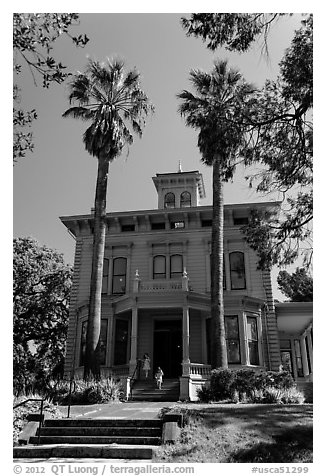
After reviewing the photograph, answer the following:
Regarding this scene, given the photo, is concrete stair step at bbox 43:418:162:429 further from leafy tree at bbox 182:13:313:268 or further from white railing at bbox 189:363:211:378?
white railing at bbox 189:363:211:378

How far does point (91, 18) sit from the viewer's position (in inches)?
259

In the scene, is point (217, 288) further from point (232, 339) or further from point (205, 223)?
point (205, 223)

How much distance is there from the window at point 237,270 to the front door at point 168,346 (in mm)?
3011

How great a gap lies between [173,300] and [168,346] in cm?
236

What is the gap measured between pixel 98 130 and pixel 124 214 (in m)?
4.59

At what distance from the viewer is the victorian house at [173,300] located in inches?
703

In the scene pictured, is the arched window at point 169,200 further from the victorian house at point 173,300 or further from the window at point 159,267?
the window at point 159,267

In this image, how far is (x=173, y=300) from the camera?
17.6 m

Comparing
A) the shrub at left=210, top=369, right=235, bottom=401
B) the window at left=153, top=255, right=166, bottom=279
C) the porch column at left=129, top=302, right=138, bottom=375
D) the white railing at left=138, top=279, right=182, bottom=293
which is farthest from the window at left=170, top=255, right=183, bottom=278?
the shrub at left=210, top=369, right=235, bottom=401

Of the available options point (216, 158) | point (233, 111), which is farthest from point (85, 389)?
point (233, 111)

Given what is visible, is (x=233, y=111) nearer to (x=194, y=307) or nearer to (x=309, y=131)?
(x=309, y=131)

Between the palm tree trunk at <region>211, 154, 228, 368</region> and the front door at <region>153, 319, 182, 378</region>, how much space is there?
4.03 metres

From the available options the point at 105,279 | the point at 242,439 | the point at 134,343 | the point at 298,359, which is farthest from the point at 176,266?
the point at 242,439
